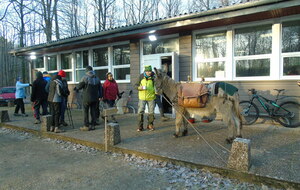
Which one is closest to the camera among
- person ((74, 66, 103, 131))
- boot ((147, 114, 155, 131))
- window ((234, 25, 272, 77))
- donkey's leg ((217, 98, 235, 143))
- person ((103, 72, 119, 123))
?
donkey's leg ((217, 98, 235, 143))

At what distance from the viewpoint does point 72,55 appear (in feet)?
37.7

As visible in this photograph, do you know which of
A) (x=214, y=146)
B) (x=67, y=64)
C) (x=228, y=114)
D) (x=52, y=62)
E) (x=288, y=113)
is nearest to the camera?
(x=214, y=146)

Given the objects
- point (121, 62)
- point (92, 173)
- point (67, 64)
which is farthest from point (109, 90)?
point (67, 64)

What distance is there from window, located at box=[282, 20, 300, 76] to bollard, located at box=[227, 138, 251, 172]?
407 centimetres

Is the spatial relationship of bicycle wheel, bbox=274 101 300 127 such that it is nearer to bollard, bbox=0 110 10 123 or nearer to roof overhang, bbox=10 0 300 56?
roof overhang, bbox=10 0 300 56

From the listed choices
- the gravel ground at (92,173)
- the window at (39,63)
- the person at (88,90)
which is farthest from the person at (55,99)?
the window at (39,63)

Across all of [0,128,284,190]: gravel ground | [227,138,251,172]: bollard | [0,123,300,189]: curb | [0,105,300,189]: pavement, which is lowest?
[0,128,284,190]: gravel ground

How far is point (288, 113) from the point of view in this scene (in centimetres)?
592

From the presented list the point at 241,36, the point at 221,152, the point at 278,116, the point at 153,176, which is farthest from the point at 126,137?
the point at 241,36

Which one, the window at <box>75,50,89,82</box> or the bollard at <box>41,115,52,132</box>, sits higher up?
the window at <box>75,50,89,82</box>

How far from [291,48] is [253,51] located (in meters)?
1.00

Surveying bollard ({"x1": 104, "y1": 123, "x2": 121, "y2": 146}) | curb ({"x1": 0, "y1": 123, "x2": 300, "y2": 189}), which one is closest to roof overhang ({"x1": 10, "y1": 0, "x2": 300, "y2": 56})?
bollard ({"x1": 104, "y1": 123, "x2": 121, "y2": 146})

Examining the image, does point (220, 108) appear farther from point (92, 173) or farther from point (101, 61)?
point (101, 61)

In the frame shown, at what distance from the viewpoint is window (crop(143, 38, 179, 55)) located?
7.97 m
